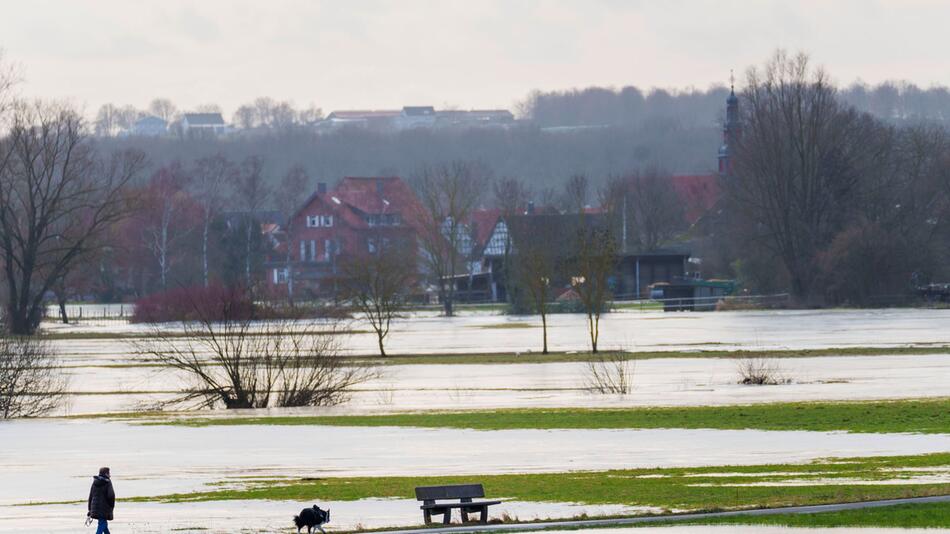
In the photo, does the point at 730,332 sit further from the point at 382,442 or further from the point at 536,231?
the point at 536,231

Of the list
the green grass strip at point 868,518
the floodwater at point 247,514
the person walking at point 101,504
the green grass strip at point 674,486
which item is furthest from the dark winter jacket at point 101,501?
the green grass strip at point 868,518

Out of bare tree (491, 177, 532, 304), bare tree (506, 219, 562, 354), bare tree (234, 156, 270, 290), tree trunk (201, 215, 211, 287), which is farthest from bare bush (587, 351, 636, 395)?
bare tree (234, 156, 270, 290)

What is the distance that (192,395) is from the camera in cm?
5031

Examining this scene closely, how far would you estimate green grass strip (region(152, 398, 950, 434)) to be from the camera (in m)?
37.1

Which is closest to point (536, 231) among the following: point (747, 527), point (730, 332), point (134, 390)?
point (730, 332)

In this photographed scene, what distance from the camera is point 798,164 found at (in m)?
127

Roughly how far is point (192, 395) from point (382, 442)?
1549 cm

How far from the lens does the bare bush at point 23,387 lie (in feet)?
160

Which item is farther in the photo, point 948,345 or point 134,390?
point 948,345

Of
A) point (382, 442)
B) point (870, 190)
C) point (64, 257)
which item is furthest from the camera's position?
point (870, 190)

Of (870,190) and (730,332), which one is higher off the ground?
(870,190)

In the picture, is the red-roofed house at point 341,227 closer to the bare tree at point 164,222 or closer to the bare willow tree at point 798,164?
the bare tree at point 164,222

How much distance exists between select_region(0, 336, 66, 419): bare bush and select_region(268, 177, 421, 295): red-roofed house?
10334 cm

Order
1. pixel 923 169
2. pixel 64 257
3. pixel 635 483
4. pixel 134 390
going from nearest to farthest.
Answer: pixel 635 483, pixel 134 390, pixel 64 257, pixel 923 169
